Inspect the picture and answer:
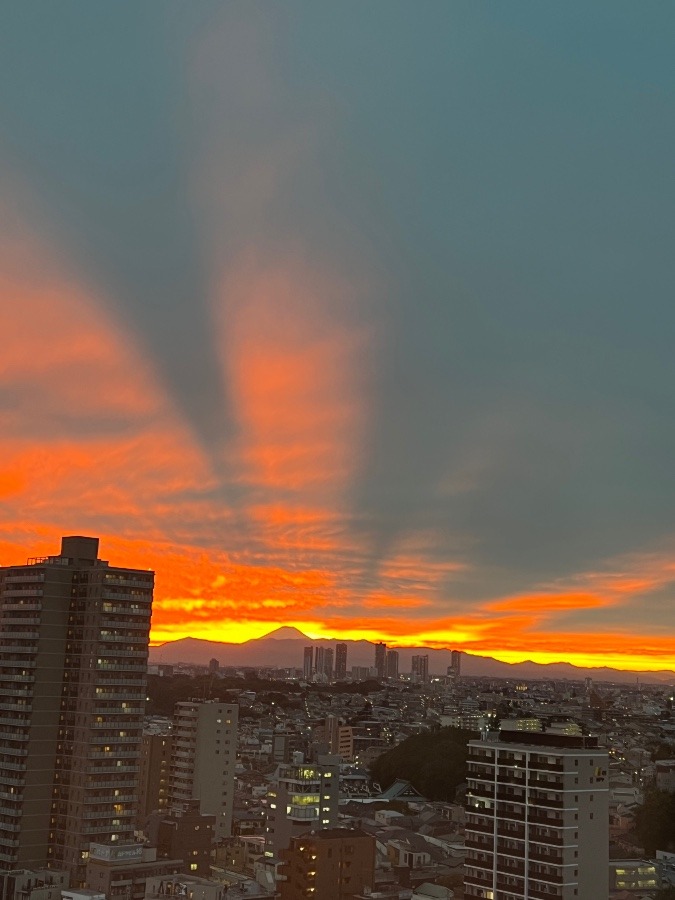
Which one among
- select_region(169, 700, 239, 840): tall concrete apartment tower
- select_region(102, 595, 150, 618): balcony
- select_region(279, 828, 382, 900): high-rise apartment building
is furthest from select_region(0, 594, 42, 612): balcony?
select_region(169, 700, 239, 840): tall concrete apartment tower

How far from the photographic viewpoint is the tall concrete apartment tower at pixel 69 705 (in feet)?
193

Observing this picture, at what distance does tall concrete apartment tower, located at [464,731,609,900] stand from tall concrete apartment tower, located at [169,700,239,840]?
135 ft

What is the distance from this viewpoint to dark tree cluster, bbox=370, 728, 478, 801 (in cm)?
10781

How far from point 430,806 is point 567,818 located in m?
55.1

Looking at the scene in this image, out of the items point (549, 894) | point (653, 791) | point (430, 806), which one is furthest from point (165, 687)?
point (549, 894)

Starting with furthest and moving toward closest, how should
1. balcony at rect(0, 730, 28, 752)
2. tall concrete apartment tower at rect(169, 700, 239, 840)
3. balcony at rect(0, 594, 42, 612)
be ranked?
tall concrete apartment tower at rect(169, 700, 239, 840) < balcony at rect(0, 594, 42, 612) < balcony at rect(0, 730, 28, 752)

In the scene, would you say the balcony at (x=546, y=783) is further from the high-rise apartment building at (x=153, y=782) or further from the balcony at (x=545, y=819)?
the high-rise apartment building at (x=153, y=782)

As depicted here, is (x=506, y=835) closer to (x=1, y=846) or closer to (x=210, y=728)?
(x=1, y=846)

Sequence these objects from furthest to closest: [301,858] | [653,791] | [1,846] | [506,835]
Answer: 1. [653,791]
2. [1,846]
3. [301,858]
4. [506,835]

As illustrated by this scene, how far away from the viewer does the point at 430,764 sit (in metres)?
112

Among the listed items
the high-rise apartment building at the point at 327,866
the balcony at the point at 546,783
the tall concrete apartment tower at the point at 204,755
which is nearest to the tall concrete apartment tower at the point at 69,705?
the high-rise apartment building at the point at 327,866

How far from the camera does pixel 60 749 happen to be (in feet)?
201

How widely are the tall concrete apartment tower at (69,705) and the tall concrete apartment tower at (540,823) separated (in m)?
26.7

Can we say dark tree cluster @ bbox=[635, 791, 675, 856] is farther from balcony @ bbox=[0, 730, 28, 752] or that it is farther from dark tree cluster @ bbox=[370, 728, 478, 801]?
balcony @ bbox=[0, 730, 28, 752]
